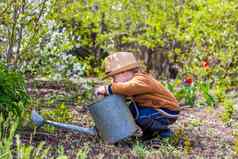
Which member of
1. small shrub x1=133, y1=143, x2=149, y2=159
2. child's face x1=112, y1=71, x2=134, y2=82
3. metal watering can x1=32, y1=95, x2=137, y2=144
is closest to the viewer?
small shrub x1=133, y1=143, x2=149, y2=159

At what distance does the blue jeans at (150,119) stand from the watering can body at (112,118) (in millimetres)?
212

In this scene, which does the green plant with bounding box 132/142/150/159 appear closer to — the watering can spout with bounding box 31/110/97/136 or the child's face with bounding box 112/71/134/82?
the watering can spout with bounding box 31/110/97/136

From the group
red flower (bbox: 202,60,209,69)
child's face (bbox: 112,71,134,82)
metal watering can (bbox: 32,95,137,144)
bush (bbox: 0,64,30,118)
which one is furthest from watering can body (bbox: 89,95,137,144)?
red flower (bbox: 202,60,209,69)

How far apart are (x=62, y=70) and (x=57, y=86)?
1.84 meters

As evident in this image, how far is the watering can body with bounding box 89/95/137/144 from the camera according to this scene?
4.53 metres

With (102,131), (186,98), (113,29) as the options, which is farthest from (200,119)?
(113,29)

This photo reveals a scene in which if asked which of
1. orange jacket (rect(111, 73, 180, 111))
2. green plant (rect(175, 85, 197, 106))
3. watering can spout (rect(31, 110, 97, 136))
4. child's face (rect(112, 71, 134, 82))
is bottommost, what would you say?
green plant (rect(175, 85, 197, 106))

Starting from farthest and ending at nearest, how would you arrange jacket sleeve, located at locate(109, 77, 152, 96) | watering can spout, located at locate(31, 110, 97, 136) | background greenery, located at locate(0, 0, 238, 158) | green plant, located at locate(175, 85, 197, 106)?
green plant, located at locate(175, 85, 197, 106)
background greenery, located at locate(0, 0, 238, 158)
jacket sleeve, located at locate(109, 77, 152, 96)
watering can spout, located at locate(31, 110, 97, 136)

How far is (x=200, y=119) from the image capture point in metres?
6.60

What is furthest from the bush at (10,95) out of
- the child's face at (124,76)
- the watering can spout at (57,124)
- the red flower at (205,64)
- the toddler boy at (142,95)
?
the red flower at (205,64)

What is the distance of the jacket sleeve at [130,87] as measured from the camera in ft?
15.2

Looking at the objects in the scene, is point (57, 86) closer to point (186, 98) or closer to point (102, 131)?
point (186, 98)

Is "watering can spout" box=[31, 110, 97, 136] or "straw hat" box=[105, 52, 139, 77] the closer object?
"watering can spout" box=[31, 110, 97, 136]

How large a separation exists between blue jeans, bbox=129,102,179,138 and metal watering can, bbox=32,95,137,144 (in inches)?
8.0
